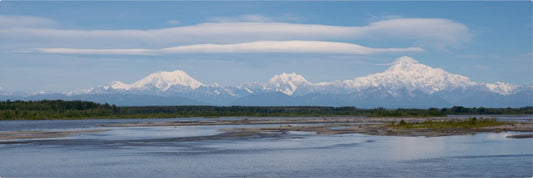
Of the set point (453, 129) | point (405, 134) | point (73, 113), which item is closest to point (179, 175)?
point (405, 134)

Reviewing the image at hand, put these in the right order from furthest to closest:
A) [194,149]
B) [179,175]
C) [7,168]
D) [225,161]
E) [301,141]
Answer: [301,141]
[194,149]
[225,161]
[7,168]
[179,175]

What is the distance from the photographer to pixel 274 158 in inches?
1837

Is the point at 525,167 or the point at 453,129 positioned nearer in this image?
the point at 525,167

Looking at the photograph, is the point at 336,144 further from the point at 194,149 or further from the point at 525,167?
the point at 525,167

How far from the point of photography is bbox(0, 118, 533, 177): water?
38969mm

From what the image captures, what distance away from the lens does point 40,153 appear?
169 feet

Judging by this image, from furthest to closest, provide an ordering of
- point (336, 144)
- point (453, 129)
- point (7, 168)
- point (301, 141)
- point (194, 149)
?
point (453, 129) < point (301, 141) < point (336, 144) < point (194, 149) < point (7, 168)

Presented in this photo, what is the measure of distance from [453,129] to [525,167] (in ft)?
129

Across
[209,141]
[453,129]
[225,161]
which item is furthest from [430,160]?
[453,129]

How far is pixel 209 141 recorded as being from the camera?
2559 inches

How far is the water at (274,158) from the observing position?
38969 mm

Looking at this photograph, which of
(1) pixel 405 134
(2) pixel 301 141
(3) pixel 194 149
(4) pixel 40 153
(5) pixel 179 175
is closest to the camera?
(5) pixel 179 175

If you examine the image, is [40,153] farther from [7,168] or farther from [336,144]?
[336,144]

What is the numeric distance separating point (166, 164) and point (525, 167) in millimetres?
21729
